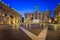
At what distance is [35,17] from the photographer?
73.1 meters

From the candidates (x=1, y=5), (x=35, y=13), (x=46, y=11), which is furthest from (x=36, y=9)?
(x=1, y=5)

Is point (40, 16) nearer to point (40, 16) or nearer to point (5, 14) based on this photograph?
point (40, 16)

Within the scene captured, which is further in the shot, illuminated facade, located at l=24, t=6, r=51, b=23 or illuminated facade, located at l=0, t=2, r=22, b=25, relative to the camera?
illuminated facade, located at l=24, t=6, r=51, b=23

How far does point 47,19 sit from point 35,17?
9791mm

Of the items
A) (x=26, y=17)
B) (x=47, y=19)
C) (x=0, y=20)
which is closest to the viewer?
(x=0, y=20)

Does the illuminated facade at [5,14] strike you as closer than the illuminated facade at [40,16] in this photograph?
Yes

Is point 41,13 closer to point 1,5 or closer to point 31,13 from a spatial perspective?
point 31,13

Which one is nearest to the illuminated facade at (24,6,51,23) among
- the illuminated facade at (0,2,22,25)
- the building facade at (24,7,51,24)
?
the building facade at (24,7,51,24)

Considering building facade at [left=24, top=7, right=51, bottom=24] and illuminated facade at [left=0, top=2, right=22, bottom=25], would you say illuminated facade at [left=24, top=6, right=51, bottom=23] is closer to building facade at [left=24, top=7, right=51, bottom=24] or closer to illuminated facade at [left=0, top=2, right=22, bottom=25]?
building facade at [left=24, top=7, right=51, bottom=24]

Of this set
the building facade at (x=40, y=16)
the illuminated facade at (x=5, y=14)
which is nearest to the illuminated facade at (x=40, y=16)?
the building facade at (x=40, y=16)

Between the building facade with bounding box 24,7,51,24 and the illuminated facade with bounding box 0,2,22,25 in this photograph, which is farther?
the building facade with bounding box 24,7,51,24

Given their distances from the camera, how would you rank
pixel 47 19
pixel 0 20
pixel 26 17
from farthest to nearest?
pixel 26 17 → pixel 47 19 → pixel 0 20

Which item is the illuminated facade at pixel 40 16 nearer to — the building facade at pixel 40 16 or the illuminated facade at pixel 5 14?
the building facade at pixel 40 16

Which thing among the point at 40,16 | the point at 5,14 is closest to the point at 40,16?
the point at 40,16
